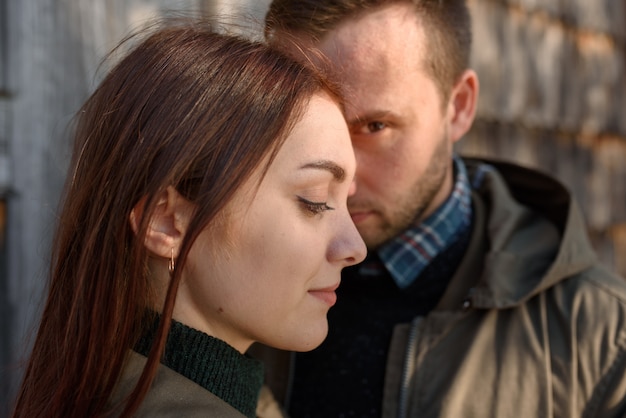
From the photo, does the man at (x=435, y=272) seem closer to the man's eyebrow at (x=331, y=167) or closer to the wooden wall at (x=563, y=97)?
the man's eyebrow at (x=331, y=167)

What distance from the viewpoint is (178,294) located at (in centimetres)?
161

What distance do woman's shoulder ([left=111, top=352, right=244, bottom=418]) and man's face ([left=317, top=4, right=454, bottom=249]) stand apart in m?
0.88

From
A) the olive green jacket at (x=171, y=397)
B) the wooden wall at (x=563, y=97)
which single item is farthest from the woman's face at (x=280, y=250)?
the wooden wall at (x=563, y=97)

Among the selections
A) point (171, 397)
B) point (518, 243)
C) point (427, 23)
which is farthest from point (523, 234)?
point (171, 397)

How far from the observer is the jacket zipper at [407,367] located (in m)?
2.00

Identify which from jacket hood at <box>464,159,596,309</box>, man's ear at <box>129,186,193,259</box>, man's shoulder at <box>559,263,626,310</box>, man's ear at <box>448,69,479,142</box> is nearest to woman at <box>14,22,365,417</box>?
man's ear at <box>129,186,193,259</box>

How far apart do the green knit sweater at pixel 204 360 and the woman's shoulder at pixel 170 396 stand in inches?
1.7

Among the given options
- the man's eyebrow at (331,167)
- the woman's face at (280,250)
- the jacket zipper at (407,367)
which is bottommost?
the jacket zipper at (407,367)

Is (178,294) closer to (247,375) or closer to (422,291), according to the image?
(247,375)

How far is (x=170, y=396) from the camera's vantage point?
4.82ft

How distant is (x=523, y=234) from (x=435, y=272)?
0.29 m

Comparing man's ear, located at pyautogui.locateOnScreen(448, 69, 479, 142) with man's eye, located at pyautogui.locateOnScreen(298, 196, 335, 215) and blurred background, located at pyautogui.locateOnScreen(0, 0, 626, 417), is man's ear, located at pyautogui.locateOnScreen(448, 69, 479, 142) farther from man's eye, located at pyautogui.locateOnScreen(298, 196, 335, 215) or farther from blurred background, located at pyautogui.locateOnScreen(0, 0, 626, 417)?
man's eye, located at pyautogui.locateOnScreen(298, 196, 335, 215)

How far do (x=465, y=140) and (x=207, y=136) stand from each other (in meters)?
2.45

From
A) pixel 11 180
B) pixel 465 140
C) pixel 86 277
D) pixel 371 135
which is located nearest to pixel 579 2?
pixel 465 140
